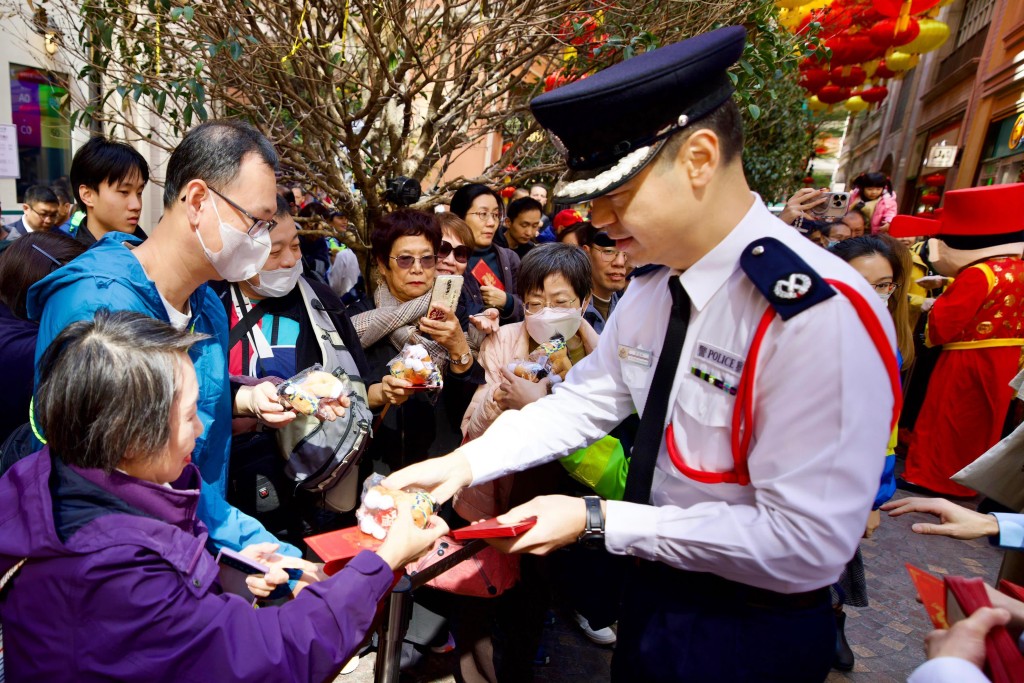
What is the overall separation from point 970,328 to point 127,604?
6.00 metres

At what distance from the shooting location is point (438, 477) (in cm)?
173

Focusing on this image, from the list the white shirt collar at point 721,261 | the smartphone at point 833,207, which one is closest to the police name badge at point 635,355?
the white shirt collar at point 721,261

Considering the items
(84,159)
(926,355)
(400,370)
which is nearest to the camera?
(400,370)

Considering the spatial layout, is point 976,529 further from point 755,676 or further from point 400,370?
point 400,370

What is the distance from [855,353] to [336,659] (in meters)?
1.29

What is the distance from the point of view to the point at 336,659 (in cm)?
138

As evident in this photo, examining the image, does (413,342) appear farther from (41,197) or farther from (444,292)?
(41,197)

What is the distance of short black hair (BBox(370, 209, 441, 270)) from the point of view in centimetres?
337

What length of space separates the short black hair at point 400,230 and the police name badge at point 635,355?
194cm

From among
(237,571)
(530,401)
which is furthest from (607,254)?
(237,571)

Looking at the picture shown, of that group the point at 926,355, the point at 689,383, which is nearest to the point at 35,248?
the point at 689,383

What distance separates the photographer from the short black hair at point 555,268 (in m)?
3.17

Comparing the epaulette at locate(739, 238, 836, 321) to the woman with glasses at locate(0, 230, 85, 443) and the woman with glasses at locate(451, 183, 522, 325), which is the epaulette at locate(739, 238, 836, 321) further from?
the woman with glasses at locate(451, 183, 522, 325)

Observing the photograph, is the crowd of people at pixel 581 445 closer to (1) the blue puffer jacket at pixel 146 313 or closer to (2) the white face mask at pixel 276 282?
(1) the blue puffer jacket at pixel 146 313
